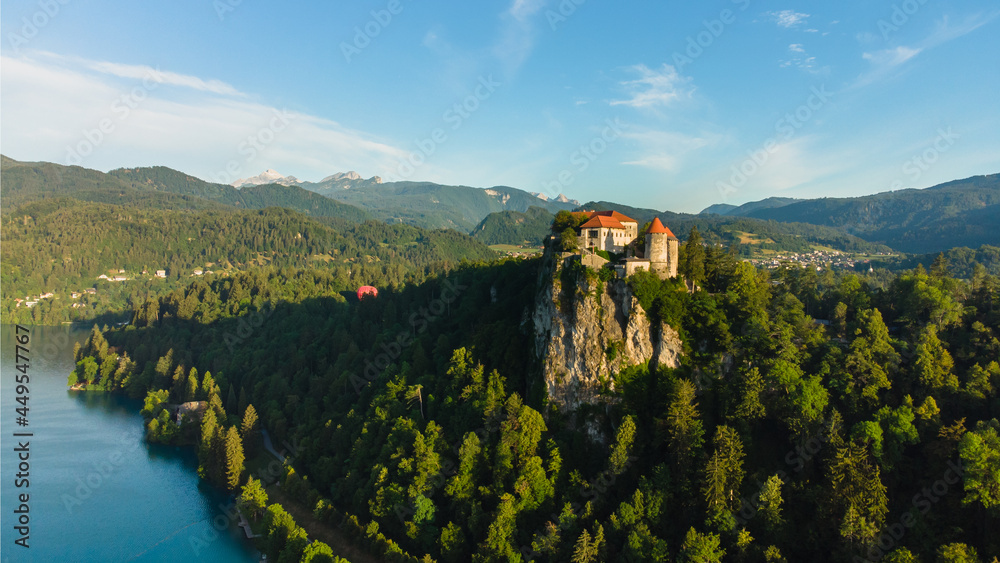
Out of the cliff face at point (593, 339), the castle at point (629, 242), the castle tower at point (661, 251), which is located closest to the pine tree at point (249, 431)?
the cliff face at point (593, 339)

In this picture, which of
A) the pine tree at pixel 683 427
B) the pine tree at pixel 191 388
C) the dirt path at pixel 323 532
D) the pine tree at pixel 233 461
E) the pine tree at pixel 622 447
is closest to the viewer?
the pine tree at pixel 683 427

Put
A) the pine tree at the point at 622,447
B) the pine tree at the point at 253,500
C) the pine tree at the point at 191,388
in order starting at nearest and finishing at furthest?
the pine tree at the point at 622,447 → the pine tree at the point at 253,500 → the pine tree at the point at 191,388

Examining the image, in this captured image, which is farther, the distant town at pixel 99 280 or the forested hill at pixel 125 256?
the forested hill at pixel 125 256

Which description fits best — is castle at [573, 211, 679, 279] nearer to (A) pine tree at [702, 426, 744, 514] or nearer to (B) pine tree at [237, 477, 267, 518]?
(A) pine tree at [702, 426, 744, 514]

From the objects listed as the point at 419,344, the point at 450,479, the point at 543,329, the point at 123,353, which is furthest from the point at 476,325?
the point at 123,353

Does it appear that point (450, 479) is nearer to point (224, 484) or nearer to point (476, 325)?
point (476, 325)

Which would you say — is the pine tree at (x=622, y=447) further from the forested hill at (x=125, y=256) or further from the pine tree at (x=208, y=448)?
the forested hill at (x=125, y=256)

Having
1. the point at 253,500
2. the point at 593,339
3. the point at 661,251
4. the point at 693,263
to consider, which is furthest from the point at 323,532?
the point at 693,263

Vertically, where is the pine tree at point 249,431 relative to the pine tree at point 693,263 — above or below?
below
